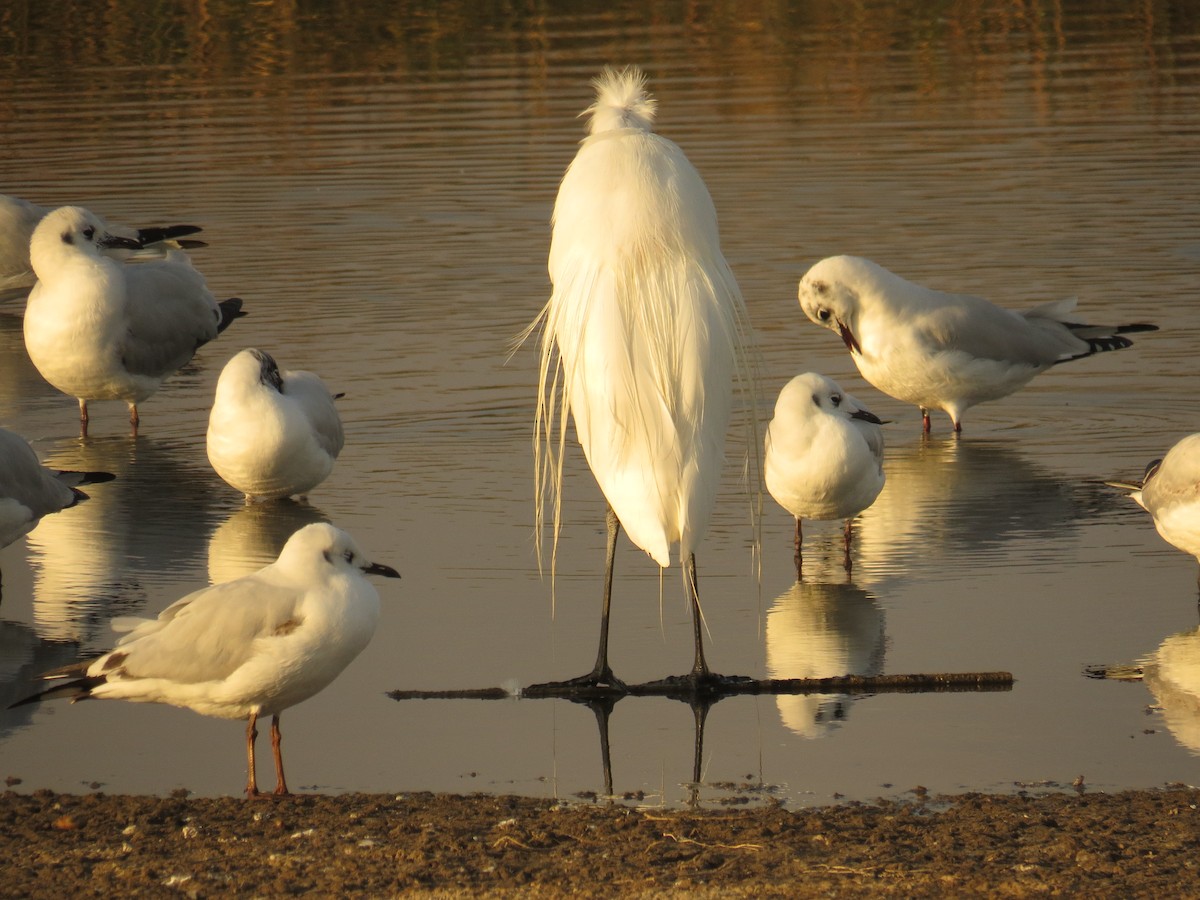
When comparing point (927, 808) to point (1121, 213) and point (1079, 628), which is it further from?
point (1121, 213)

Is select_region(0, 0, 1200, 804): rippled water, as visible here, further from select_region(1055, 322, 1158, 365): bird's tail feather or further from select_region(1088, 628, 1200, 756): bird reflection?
select_region(1055, 322, 1158, 365): bird's tail feather

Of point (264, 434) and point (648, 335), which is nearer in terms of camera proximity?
point (648, 335)

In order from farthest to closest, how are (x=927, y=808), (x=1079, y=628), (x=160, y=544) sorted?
(x=160, y=544), (x=1079, y=628), (x=927, y=808)

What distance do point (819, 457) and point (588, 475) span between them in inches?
82.4

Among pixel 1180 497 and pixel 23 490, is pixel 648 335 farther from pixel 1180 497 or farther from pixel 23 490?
pixel 23 490

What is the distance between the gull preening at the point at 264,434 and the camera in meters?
9.73

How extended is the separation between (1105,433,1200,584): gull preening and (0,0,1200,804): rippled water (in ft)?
0.98

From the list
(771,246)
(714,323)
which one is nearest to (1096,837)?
(714,323)

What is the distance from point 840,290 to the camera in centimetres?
1168

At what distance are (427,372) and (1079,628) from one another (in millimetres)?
6211

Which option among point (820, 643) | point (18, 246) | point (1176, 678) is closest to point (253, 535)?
point (820, 643)

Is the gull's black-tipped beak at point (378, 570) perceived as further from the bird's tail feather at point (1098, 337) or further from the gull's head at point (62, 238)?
the bird's tail feather at point (1098, 337)

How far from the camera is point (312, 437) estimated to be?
9.89 m

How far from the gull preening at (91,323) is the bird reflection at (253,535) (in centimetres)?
195
